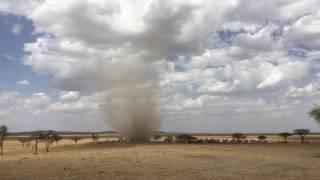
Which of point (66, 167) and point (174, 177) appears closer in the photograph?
point (174, 177)

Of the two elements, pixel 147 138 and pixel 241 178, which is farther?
pixel 147 138

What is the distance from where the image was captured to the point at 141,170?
4109cm

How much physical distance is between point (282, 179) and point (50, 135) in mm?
74494

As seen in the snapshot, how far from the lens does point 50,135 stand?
100 meters

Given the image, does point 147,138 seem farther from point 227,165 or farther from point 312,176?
point 312,176

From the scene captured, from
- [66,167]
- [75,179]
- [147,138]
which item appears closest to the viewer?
[75,179]

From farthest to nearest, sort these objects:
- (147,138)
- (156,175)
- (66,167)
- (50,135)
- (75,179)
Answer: (147,138)
(50,135)
(66,167)
(156,175)
(75,179)

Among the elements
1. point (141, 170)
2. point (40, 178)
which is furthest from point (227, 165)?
point (40, 178)

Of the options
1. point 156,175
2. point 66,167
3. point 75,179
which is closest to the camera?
point 75,179

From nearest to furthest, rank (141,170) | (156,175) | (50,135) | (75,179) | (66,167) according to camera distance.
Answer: (75,179) < (156,175) < (141,170) < (66,167) < (50,135)

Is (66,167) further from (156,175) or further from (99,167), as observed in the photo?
(156,175)

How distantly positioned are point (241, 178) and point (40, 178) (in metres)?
16.1

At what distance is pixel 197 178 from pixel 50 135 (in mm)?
71110

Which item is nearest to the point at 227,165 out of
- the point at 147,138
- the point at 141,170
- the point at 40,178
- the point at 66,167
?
the point at 141,170
